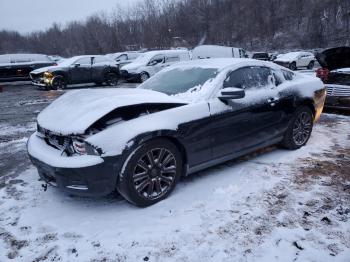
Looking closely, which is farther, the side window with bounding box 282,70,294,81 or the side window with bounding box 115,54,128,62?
the side window with bounding box 115,54,128,62

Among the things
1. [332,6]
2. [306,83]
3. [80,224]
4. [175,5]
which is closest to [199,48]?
[306,83]

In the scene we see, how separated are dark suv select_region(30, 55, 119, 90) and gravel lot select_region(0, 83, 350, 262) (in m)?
9.98

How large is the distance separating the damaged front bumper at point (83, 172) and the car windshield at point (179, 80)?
5.02 feet

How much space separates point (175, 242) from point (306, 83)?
12.3 feet

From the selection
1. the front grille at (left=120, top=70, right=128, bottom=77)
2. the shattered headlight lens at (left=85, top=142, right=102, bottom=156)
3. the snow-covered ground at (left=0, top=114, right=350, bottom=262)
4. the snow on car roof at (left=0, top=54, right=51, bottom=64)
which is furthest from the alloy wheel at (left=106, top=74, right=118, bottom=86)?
the shattered headlight lens at (left=85, top=142, right=102, bottom=156)

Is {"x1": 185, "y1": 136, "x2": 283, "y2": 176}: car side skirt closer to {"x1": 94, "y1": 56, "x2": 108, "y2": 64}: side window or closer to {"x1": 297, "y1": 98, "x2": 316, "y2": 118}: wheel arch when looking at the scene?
{"x1": 297, "y1": 98, "x2": 316, "y2": 118}: wheel arch

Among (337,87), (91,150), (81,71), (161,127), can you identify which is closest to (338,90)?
(337,87)

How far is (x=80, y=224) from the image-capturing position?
354cm

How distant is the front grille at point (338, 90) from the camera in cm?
768

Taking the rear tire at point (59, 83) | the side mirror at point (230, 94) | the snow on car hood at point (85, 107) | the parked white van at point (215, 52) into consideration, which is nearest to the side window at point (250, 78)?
the side mirror at point (230, 94)

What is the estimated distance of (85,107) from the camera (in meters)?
3.87

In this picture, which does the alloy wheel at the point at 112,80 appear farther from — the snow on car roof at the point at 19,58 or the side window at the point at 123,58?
the side window at the point at 123,58

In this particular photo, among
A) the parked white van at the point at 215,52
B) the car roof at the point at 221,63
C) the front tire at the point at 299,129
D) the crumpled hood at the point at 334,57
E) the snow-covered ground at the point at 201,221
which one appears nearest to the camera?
the snow-covered ground at the point at 201,221

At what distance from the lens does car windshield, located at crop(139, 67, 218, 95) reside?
4.60 m
